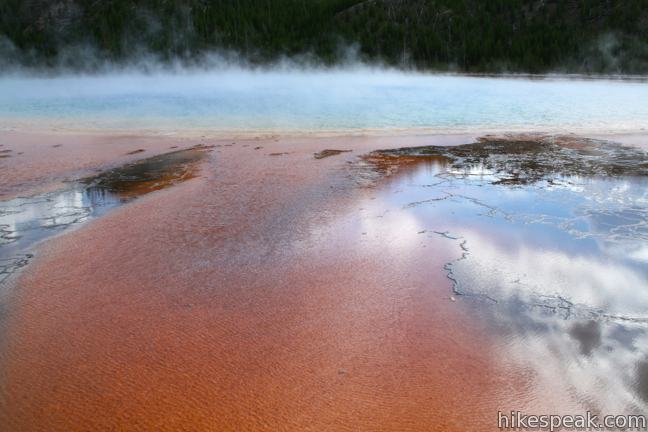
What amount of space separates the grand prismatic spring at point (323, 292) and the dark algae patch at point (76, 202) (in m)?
0.04

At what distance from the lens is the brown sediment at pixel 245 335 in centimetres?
314

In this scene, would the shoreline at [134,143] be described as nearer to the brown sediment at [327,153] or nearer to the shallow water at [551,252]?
the brown sediment at [327,153]

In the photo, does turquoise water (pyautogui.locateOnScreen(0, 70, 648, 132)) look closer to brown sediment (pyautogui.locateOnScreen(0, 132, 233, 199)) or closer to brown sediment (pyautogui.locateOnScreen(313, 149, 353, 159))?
brown sediment (pyautogui.locateOnScreen(0, 132, 233, 199))

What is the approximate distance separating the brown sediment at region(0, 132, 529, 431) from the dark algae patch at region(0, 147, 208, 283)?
384 mm

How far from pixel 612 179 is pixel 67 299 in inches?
319

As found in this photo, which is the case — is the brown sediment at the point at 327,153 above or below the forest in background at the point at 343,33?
below

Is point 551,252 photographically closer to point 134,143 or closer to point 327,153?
point 327,153

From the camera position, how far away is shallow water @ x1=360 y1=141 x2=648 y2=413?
347 centimetres

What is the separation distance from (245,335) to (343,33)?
7664cm

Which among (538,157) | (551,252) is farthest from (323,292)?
(538,157)

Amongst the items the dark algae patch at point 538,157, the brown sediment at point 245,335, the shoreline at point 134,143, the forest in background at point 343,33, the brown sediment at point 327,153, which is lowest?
the brown sediment at point 245,335

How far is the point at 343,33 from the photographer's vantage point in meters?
75.2

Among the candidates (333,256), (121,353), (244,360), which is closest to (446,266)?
(333,256)

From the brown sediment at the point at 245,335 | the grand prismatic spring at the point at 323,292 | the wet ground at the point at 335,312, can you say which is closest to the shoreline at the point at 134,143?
Answer: the grand prismatic spring at the point at 323,292
